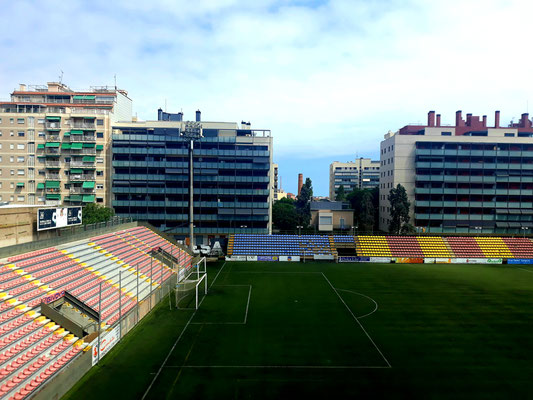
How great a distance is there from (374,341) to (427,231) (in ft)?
208

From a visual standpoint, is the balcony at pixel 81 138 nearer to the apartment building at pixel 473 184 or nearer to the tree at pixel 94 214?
the tree at pixel 94 214

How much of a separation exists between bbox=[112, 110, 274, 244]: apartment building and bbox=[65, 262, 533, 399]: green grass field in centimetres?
3380

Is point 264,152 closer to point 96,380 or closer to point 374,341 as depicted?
point 374,341

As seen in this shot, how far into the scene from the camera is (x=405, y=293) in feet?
130

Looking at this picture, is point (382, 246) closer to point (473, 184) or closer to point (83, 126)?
point (473, 184)

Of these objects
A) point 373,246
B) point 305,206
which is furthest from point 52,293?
point 305,206

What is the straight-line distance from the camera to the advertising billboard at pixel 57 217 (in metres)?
30.7

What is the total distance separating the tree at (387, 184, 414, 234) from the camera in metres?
78.0

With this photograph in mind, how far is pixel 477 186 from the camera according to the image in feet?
264

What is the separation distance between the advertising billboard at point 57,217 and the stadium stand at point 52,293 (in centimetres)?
222

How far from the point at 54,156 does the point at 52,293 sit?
6152 cm

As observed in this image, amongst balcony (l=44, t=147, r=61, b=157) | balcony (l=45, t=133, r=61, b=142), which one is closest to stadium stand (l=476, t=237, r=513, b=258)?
balcony (l=44, t=147, r=61, b=157)

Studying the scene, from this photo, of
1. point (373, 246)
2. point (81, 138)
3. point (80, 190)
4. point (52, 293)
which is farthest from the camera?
point (80, 190)

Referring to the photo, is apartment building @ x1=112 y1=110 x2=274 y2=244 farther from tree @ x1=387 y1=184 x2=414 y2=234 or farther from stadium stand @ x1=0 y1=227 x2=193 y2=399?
stadium stand @ x1=0 y1=227 x2=193 y2=399
